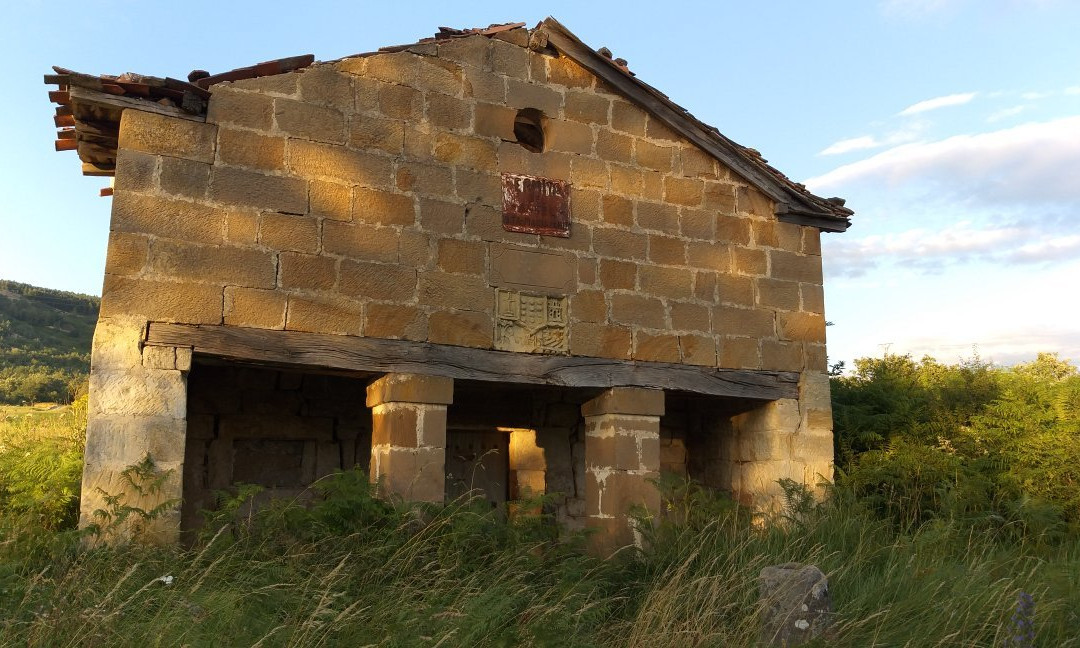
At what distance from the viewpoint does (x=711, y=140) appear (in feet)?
27.8

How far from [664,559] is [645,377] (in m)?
1.88

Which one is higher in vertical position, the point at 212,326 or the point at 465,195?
the point at 465,195

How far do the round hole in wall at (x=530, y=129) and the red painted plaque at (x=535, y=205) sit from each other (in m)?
0.51

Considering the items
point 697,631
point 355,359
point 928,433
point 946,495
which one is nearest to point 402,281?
point 355,359

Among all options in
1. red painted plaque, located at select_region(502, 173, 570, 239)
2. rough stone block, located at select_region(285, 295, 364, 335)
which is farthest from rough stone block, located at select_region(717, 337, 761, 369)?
rough stone block, located at select_region(285, 295, 364, 335)

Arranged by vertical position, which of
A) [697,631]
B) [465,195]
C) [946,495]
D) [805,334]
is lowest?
[697,631]

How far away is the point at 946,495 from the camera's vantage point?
26.4 feet

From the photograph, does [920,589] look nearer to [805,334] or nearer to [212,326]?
[805,334]

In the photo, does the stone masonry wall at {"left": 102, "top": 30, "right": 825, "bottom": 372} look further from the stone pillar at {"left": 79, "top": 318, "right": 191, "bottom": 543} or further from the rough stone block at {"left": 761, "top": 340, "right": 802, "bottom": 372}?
the stone pillar at {"left": 79, "top": 318, "right": 191, "bottom": 543}

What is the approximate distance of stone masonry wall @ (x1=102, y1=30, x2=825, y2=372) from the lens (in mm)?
6344

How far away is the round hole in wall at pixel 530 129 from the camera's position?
7.97m

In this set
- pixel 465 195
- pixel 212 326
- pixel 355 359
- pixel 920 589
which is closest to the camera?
pixel 920 589

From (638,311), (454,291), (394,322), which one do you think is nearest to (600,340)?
Answer: (638,311)

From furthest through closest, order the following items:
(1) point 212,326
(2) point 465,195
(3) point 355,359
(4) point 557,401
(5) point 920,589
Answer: (4) point 557,401, (2) point 465,195, (3) point 355,359, (1) point 212,326, (5) point 920,589
